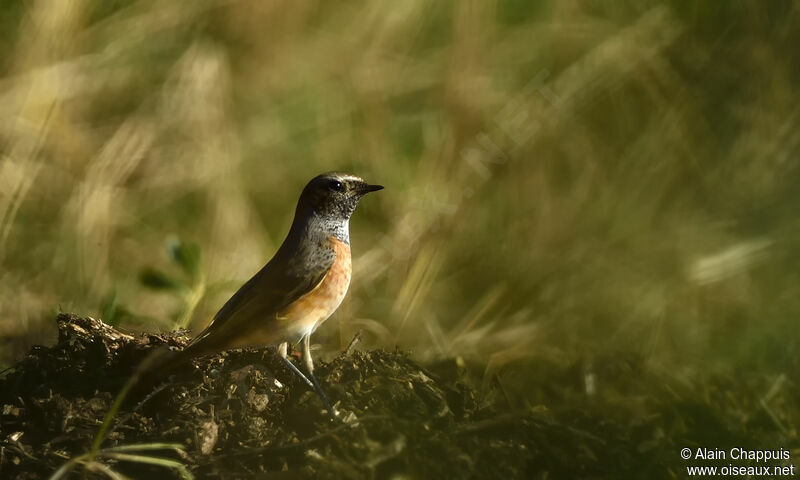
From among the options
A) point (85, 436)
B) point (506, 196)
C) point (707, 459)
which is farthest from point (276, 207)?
point (707, 459)

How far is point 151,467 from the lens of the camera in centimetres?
379

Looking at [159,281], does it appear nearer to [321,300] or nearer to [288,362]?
[321,300]

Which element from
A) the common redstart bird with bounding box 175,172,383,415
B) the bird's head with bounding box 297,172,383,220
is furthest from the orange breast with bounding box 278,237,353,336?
the bird's head with bounding box 297,172,383,220

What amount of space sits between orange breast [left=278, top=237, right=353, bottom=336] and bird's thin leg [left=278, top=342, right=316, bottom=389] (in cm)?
8

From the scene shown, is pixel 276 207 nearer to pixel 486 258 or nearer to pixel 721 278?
pixel 486 258

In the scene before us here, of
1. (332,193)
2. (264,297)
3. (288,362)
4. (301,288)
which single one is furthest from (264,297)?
(332,193)

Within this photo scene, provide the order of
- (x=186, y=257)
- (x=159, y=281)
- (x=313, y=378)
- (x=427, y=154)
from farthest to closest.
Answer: (x=427, y=154) < (x=186, y=257) < (x=159, y=281) < (x=313, y=378)

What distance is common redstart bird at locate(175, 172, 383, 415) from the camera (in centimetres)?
433

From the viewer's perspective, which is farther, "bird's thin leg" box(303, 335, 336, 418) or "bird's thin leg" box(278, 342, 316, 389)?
"bird's thin leg" box(278, 342, 316, 389)

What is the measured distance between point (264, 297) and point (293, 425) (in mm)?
766

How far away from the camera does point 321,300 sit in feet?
15.5

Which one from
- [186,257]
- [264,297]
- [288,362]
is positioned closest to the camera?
[288,362]

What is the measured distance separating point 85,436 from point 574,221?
11.7 ft

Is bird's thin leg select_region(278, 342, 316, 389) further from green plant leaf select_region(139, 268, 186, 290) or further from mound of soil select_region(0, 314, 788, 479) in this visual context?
green plant leaf select_region(139, 268, 186, 290)
